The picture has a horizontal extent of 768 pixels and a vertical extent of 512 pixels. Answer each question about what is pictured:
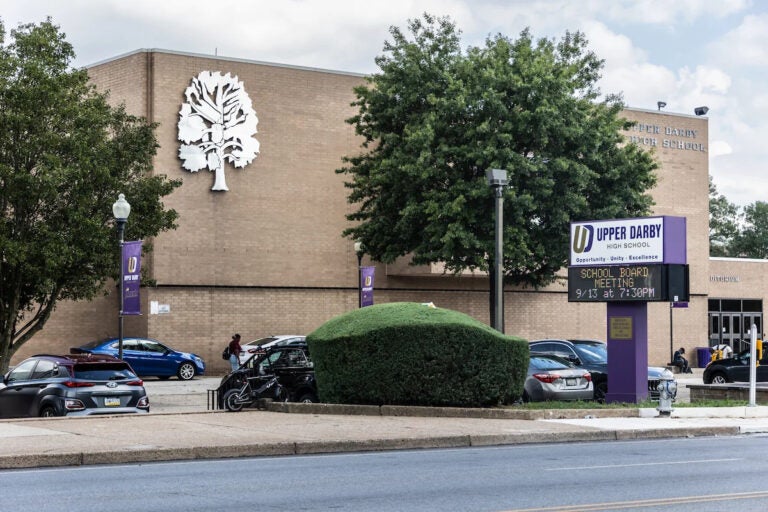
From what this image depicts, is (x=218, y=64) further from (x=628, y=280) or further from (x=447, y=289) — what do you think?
(x=628, y=280)

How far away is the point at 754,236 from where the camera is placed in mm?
98312

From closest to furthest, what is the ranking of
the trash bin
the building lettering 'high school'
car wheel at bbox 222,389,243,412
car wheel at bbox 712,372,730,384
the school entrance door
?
car wheel at bbox 222,389,243,412 → car wheel at bbox 712,372,730,384 → the building lettering 'high school' → the trash bin → the school entrance door

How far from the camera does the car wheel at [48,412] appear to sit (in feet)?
66.7

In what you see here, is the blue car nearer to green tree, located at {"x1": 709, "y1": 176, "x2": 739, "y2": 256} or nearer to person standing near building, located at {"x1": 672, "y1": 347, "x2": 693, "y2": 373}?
person standing near building, located at {"x1": 672, "y1": 347, "x2": 693, "y2": 373}

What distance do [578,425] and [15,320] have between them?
15999mm

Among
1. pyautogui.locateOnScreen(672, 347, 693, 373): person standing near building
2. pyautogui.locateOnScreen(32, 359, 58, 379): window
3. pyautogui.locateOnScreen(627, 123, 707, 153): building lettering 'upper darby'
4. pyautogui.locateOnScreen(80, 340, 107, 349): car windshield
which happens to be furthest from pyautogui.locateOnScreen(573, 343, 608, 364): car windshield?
pyautogui.locateOnScreen(627, 123, 707, 153): building lettering 'upper darby'

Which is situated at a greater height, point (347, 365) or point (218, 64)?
point (218, 64)

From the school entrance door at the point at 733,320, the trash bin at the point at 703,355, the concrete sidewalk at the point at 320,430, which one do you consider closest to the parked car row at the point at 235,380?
the concrete sidewalk at the point at 320,430

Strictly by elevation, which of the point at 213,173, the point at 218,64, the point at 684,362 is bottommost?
the point at 684,362

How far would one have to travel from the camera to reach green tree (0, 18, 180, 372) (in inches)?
1075

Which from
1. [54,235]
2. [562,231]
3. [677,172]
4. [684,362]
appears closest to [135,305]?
[54,235]

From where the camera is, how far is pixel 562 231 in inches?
1464

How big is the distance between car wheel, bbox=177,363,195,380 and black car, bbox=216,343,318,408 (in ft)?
48.7

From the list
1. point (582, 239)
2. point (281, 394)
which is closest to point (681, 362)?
point (582, 239)
